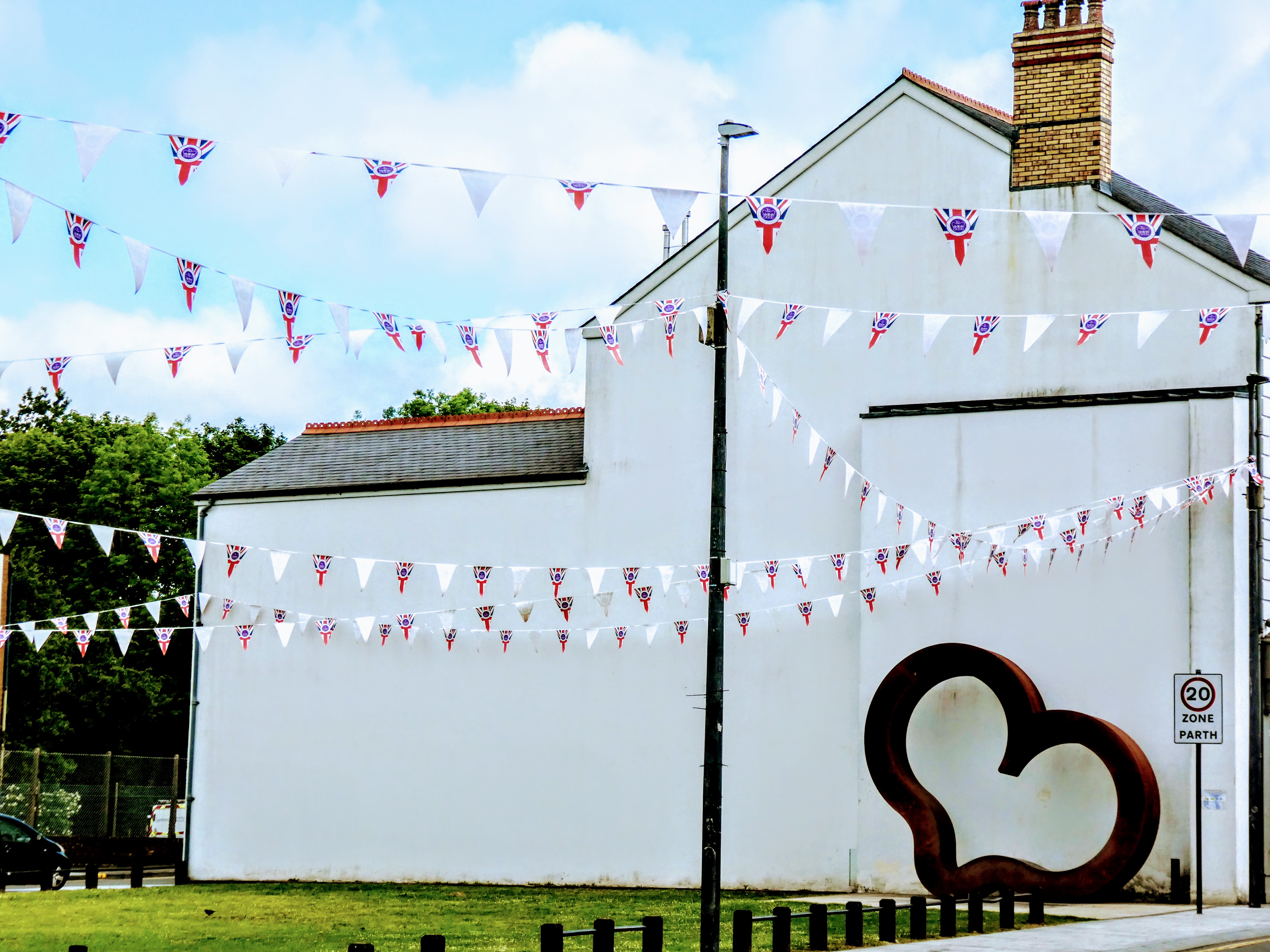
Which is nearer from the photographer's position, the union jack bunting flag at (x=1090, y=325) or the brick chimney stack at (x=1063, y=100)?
the union jack bunting flag at (x=1090, y=325)

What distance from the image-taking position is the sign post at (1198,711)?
55.5 feet

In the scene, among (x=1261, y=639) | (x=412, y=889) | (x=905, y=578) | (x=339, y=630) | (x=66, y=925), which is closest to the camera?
(x=66, y=925)

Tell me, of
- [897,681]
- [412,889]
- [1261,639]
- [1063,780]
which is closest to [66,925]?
[412,889]

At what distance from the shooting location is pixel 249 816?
27.1 m

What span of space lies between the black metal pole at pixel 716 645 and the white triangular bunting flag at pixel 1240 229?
4.17m

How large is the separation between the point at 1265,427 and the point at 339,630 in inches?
593

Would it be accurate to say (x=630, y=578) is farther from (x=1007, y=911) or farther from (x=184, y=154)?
(x=184, y=154)

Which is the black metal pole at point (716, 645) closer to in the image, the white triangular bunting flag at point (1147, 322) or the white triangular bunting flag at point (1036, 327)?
the white triangular bunting flag at point (1147, 322)

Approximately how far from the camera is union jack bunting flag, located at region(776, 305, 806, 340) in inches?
824

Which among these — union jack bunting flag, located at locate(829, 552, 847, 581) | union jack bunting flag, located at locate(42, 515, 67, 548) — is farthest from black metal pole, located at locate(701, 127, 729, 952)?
union jack bunting flag, located at locate(829, 552, 847, 581)

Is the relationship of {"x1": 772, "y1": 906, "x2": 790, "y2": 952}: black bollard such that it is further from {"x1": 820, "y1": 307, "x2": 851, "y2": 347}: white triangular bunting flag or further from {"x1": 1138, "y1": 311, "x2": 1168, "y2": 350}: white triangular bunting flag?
{"x1": 1138, "y1": 311, "x2": 1168, "y2": 350}: white triangular bunting flag

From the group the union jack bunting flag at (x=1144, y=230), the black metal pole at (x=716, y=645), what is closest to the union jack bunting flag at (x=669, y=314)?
the black metal pole at (x=716, y=645)

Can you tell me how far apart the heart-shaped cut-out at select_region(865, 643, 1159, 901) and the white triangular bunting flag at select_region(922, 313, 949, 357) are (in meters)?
4.35

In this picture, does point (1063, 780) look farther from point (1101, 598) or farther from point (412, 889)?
point (412, 889)
